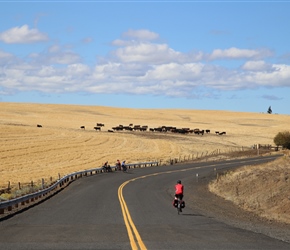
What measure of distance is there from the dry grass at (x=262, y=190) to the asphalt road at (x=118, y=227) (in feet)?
12.3

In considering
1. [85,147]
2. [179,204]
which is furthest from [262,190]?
[85,147]

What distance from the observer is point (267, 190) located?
106 feet

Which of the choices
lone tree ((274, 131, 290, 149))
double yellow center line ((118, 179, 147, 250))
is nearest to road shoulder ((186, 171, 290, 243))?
double yellow center line ((118, 179, 147, 250))

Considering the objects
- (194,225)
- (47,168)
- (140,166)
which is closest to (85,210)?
(194,225)

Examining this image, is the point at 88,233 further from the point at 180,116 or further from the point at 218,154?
the point at 180,116

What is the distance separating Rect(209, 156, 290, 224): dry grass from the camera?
26750 millimetres

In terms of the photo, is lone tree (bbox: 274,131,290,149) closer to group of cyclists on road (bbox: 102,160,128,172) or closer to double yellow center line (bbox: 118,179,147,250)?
group of cyclists on road (bbox: 102,160,128,172)

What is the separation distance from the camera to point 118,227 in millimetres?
19156

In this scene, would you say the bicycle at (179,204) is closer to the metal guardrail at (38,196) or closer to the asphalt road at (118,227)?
the asphalt road at (118,227)

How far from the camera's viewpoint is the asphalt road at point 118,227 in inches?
601

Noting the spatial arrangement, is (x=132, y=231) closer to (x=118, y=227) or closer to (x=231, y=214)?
(x=118, y=227)

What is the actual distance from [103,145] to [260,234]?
211ft

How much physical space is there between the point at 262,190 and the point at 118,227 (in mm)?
15840

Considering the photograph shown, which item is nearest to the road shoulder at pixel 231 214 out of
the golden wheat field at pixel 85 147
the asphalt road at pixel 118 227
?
the asphalt road at pixel 118 227
